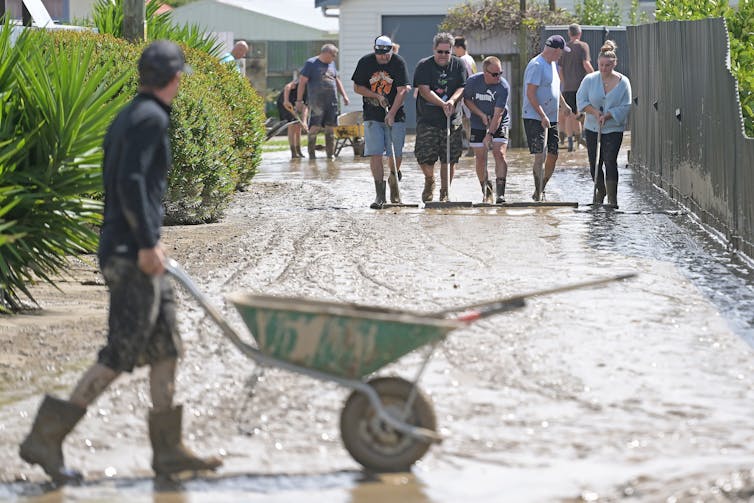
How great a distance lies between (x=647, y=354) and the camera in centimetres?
825

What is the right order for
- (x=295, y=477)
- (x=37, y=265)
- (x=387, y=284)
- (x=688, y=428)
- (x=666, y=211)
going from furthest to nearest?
(x=666, y=211), (x=387, y=284), (x=37, y=265), (x=688, y=428), (x=295, y=477)

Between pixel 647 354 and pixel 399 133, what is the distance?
28.7ft

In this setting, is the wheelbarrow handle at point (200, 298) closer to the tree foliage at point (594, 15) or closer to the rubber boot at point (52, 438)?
the rubber boot at point (52, 438)

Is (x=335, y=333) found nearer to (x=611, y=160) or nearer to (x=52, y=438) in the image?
(x=52, y=438)

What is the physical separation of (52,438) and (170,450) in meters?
0.47

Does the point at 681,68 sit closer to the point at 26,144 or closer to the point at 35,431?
the point at 26,144

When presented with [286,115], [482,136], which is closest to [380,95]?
[482,136]

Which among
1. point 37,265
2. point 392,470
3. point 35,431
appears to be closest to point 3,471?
point 35,431

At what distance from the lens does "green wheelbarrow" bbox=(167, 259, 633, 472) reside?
19.3ft

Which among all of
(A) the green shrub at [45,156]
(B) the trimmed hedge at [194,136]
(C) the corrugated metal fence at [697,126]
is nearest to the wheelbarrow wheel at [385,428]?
(A) the green shrub at [45,156]

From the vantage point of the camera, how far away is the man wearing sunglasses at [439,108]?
16.6 m

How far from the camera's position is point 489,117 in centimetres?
1664

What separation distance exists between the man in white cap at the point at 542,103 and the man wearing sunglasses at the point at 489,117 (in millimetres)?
276

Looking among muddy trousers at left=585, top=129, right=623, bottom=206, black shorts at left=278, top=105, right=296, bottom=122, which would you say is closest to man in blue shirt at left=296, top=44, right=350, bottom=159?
black shorts at left=278, top=105, right=296, bottom=122
